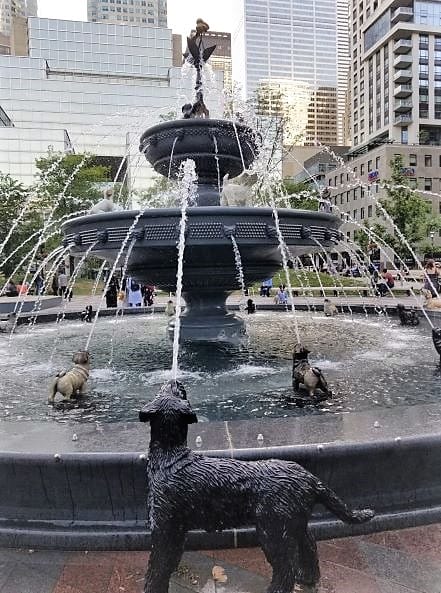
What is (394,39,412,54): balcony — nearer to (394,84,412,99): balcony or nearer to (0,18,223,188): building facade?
(394,84,412,99): balcony

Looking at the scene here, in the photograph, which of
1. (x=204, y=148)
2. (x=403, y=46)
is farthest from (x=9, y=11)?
(x=204, y=148)

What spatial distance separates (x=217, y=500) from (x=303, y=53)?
178 metres

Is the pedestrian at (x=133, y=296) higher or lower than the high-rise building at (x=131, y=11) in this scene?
lower

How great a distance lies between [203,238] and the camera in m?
6.55

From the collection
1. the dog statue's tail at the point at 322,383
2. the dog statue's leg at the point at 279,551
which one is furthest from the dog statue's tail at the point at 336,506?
the dog statue's tail at the point at 322,383

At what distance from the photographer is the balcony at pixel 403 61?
80.2 metres

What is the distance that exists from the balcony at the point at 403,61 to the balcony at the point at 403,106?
511 centimetres

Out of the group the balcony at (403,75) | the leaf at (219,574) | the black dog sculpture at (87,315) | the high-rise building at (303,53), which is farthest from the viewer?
the high-rise building at (303,53)

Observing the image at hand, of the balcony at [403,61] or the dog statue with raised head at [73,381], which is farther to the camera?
the balcony at [403,61]

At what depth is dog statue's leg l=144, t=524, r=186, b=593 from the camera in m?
2.54

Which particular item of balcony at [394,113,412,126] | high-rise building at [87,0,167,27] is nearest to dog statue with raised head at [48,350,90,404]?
balcony at [394,113,412,126]

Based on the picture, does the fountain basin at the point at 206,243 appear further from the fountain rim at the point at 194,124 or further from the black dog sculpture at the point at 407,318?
the black dog sculpture at the point at 407,318

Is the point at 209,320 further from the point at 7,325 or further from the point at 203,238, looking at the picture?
the point at 7,325

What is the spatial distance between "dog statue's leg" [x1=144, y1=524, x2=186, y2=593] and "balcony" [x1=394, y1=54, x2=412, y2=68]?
89.9 m
